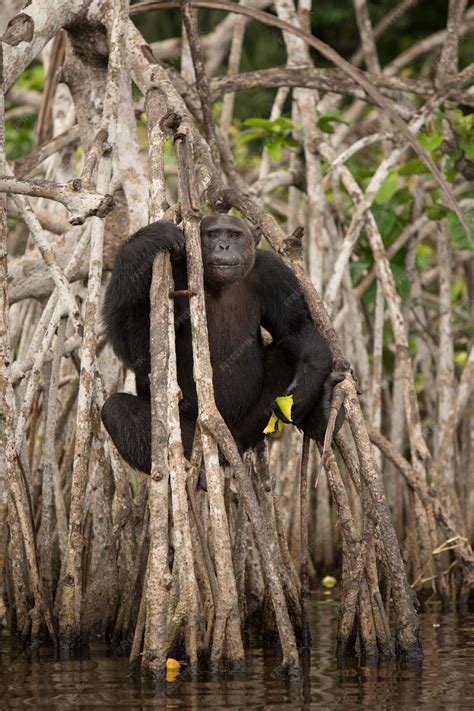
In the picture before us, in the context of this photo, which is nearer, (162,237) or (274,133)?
(162,237)

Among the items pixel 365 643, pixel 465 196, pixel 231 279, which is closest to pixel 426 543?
pixel 365 643

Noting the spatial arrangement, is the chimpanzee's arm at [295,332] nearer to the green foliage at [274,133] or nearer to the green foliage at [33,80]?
the green foliage at [274,133]

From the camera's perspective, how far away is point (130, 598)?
23.4 ft

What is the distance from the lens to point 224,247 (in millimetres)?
6520

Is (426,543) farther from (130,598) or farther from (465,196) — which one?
(465,196)

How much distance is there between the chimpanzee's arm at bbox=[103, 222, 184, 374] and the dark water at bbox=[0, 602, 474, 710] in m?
1.67

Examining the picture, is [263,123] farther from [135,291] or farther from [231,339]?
[135,291]

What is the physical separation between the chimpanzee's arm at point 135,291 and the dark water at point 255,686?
1.67 metres

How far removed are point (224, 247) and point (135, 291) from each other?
551 millimetres

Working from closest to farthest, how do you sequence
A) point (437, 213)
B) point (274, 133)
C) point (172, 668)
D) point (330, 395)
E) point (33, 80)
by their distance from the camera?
point (172, 668) → point (330, 395) → point (274, 133) → point (437, 213) → point (33, 80)

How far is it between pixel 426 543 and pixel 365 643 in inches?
99.7

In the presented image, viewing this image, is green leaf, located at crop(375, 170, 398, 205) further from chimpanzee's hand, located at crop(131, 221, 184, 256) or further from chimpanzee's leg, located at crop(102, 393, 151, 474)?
chimpanzee's hand, located at crop(131, 221, 184, 256)

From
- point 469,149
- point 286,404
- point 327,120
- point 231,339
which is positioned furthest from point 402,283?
point 286,404

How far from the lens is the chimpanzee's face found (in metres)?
6.52
